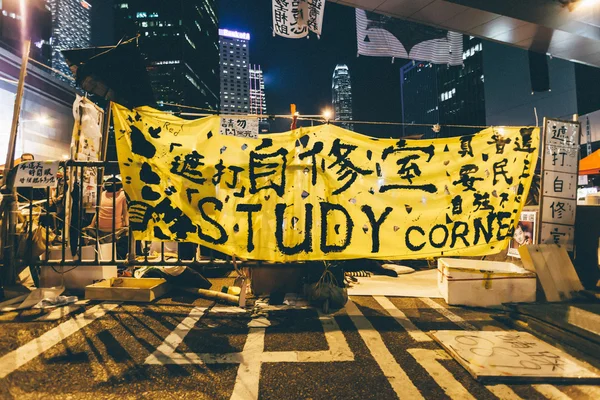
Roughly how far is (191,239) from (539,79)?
41.3 ft

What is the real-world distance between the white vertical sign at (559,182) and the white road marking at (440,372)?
3.91 metres

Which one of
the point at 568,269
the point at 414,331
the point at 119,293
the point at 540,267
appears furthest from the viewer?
the point at 568,269

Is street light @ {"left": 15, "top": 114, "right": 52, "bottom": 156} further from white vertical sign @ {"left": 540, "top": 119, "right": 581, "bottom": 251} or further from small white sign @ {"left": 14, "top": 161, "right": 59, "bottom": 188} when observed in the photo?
white vertical sign @ {"left": 540, "top": 119, "right": 581, "bottom": 251}

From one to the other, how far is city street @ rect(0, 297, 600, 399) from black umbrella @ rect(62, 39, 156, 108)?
12.9ft

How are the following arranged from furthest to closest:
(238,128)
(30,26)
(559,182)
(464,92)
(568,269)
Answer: (464,92) < (30,26) < (559,182) < (568,269) < (238,128)

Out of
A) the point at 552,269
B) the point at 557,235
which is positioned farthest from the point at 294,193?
the point at 557,235

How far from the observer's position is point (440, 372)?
2.98 metres

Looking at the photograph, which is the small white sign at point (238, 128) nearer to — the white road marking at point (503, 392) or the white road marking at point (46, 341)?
the white road marking at point (46, 341)

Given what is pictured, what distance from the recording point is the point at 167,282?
5.50 m

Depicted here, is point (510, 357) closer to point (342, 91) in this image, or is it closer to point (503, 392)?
point (503, 392)

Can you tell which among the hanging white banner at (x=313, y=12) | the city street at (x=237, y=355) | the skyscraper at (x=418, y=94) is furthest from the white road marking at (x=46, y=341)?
the skyscraper at (x=418, y=94)

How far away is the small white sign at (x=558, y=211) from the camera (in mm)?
5754

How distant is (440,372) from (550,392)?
33.9 inches

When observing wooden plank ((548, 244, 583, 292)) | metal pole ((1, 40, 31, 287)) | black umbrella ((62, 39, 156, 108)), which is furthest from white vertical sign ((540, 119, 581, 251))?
metal pole ((1, 40, 31, 287))
